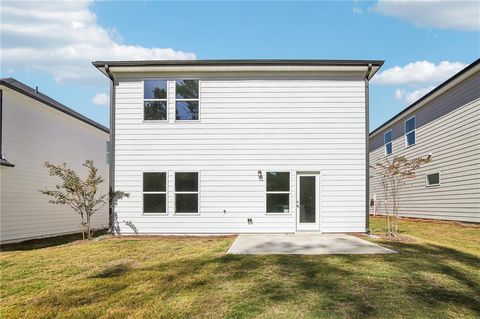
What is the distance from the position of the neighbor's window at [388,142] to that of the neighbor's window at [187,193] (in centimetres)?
1444

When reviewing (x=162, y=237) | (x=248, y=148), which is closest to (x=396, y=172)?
(x=248, y=148)

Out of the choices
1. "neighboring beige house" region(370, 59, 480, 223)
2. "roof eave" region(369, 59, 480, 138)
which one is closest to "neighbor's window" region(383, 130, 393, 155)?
"roof eave" region(369, 59, 480, 138)

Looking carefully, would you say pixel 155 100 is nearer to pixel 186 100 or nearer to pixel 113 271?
pixel 186 100

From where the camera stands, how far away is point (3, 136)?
37.1ft

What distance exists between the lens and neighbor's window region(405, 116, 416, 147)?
18.1m

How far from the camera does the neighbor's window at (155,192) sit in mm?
11250

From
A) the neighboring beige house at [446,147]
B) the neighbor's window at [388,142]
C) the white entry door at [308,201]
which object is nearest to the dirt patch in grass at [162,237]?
the white entry door at [308,201]

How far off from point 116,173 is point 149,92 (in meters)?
2.88

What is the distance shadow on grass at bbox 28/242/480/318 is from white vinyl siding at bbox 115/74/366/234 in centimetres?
392

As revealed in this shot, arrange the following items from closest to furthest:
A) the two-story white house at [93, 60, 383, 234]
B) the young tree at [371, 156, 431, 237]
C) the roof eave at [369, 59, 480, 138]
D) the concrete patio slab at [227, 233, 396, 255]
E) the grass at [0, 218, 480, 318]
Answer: the grass at [0, 218, 480, 318], the concrete patio slab at [227, 233, 396, 255], the young tree at [371, 156, 431, 237], the two-story white house at [93, 60, 383, 234], the roof eave at [369, 59, 480, 138]

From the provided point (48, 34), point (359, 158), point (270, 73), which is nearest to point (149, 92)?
point (270, 73)

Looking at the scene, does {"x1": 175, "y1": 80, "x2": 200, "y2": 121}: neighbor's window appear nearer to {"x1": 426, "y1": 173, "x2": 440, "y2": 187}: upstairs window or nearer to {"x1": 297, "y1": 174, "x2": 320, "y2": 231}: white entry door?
{"x1": 297, "y1": 174, "x2": 320, "y2": 231}: white entry door

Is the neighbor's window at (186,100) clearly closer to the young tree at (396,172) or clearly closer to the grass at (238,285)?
the grass at (238,285)

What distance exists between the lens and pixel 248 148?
1125 centimetres
